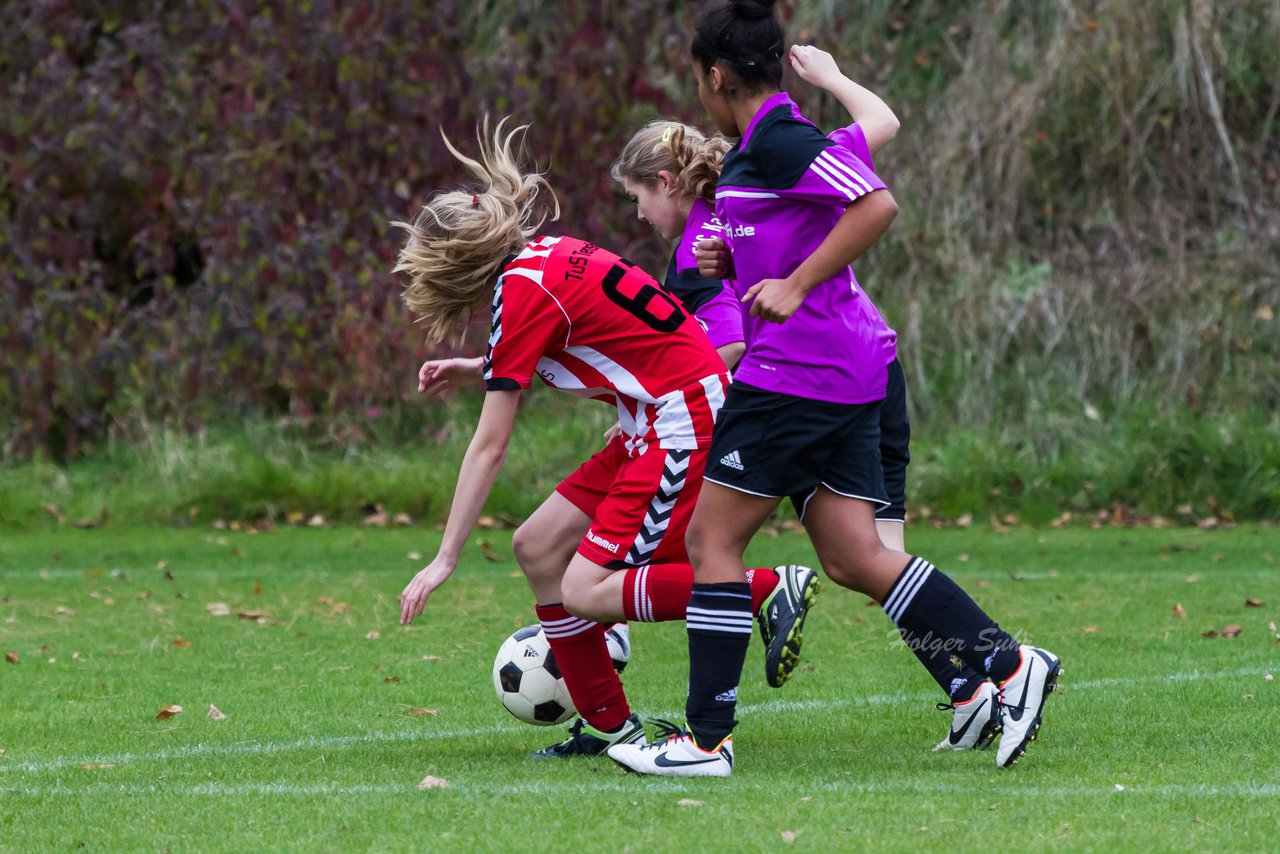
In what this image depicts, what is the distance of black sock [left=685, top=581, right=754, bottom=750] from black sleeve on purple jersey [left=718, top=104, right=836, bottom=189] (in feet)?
3.45

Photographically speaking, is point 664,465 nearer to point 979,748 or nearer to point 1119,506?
point 979,748

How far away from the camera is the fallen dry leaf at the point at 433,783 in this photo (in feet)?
14.2

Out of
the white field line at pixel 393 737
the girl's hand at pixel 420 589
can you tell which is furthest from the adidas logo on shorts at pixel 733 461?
the white field line at pixel 393 737

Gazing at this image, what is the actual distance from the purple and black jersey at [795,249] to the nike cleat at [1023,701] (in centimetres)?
82

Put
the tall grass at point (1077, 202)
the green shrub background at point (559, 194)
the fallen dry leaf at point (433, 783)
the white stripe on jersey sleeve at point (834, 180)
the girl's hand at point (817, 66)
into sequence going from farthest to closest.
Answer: the green shrub background at point (559, 194)
the tall grass at point (1077, 202)
the girl's hand at point (817, 66)
the fallen dry leaf at point (433, 783)
the white stripe on jersey sleeve at point (834, 180)

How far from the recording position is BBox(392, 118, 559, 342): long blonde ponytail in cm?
477

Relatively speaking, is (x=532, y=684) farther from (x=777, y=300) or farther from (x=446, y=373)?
(x=777, y=300)

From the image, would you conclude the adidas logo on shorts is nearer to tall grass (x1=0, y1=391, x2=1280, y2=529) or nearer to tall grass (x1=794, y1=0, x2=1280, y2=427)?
tall grass (x1=0, y1=391, x2=1280, y2=529)

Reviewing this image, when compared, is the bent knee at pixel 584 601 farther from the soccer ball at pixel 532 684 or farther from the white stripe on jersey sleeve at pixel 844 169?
the white stripe on jersey sleeve at pixel 844 169

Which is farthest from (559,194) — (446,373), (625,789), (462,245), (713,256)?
(625,789)

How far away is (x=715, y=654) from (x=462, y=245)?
132 cm

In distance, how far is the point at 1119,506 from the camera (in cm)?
1158

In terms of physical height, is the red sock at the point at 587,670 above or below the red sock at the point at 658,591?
below

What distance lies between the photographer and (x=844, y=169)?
4227 mm
